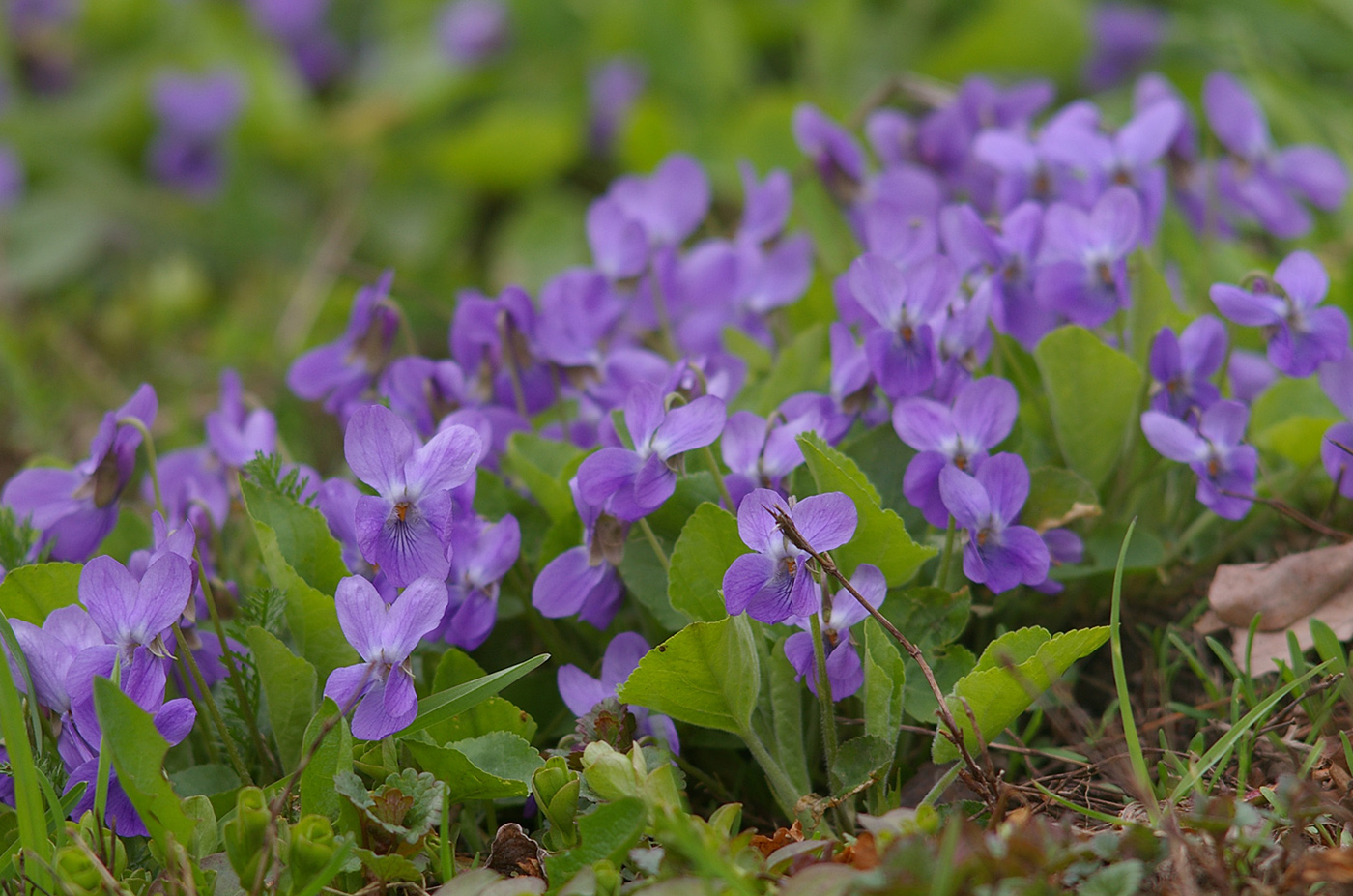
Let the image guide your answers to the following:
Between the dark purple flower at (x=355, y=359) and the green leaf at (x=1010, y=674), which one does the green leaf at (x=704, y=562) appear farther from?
the dark purple flower at (x=355, y=359)

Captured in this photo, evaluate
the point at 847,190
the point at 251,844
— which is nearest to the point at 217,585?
the point at 251,844

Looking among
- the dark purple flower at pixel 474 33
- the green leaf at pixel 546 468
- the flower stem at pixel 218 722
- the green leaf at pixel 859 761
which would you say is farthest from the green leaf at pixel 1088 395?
the dark purple flower at pixel 474 33

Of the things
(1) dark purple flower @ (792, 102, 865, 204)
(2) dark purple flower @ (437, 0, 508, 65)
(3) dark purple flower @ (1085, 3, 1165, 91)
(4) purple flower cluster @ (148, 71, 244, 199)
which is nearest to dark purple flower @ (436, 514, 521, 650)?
(1) dark purple flower @ (792, 102, 865, 204)

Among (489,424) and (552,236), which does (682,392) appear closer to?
(489,424)

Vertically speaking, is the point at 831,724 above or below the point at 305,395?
below

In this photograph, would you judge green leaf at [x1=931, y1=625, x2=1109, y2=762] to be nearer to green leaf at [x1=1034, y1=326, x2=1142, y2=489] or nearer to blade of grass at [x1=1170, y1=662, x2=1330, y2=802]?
blade of grass at [x1=1170, y1=662, x2=1330, y2=802]

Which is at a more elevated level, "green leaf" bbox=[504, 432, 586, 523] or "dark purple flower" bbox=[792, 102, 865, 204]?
"dark purple flower" bbox=[792, 102, 865, 204]
